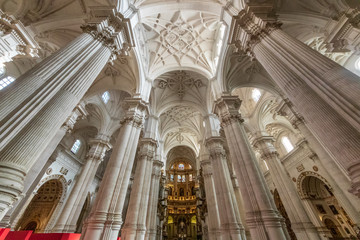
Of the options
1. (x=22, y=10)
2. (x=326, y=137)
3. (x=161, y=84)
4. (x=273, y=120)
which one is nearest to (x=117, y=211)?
(x=326, y=137)

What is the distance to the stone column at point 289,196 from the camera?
973 cm

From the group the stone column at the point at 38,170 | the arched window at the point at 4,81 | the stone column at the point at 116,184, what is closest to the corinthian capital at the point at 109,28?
the stone column at the point at 116,184

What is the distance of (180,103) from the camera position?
16500 millimetres

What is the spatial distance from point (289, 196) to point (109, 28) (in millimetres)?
15112

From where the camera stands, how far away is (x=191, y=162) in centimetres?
3300

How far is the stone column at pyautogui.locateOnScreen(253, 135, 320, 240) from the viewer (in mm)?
9727

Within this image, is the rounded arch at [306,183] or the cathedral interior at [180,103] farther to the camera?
the rounded arch at [306,183]

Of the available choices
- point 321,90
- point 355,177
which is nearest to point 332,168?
point 321,90

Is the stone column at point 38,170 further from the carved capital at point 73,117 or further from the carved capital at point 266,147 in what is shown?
the carved capital at point 266,147

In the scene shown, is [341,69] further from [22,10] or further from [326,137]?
[22,10]

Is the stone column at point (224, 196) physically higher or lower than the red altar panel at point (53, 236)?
higher

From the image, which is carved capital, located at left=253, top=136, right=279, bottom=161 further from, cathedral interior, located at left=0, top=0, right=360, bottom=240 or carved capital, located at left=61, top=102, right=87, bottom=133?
carved capital, located at left=61, top=102, right=87, bottom=133

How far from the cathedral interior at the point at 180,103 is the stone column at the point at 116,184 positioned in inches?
2.0

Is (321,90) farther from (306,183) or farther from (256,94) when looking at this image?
(306,183)
